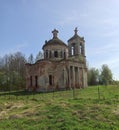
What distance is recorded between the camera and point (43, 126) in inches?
584

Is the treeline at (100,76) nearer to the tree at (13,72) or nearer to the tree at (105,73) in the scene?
the tree at (105,73)

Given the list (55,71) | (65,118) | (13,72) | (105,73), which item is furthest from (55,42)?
(105,73)

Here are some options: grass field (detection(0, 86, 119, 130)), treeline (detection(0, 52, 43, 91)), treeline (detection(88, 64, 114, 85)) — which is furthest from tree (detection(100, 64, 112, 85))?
grass field (detection(0, 86, 119, 130))

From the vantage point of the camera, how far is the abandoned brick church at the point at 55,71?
3778 cm

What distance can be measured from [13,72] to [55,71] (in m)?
17.9

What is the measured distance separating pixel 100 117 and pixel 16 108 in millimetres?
7713

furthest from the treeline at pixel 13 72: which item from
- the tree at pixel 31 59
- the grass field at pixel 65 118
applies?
the grass field at pixel 65 118

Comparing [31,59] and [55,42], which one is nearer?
[55,42]

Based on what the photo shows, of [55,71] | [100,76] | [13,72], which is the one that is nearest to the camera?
[55,71]

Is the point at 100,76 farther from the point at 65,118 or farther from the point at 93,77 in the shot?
the point at 65,118

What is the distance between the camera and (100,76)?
65812 mm

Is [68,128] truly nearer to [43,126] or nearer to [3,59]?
[43,126]

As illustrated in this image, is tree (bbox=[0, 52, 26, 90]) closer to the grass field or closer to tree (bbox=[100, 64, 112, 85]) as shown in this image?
tree (bbox=[100, 64, 112, 85])

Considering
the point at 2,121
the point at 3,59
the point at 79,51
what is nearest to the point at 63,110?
the point at 2,121
